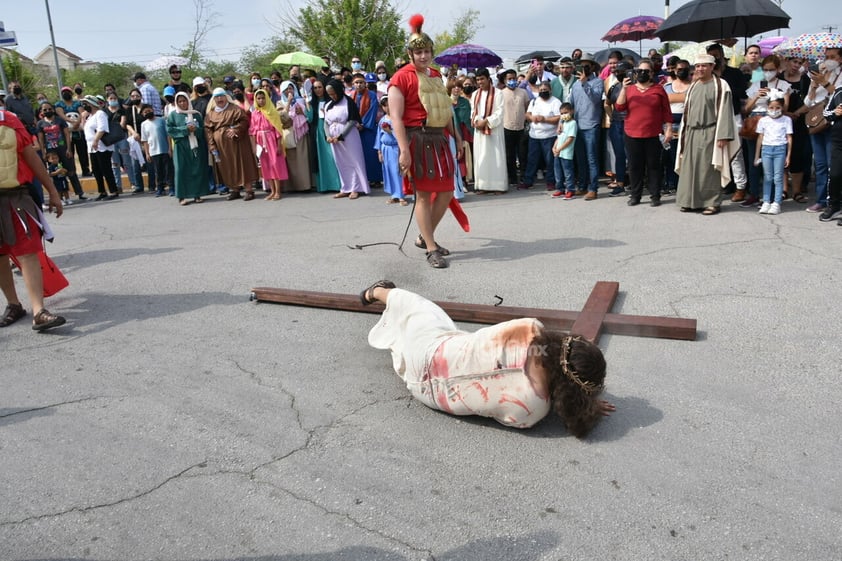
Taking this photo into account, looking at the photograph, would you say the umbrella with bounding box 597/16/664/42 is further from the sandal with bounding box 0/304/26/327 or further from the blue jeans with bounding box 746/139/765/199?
the sandal with bounding box 0/304/26/327

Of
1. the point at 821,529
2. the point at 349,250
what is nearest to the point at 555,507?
the point at 821,529

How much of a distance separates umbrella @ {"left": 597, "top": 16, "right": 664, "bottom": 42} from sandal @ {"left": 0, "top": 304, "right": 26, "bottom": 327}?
1537 cm

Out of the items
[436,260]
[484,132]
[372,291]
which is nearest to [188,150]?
[484,132]

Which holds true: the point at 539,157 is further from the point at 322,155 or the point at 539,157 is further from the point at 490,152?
the point at 322,155

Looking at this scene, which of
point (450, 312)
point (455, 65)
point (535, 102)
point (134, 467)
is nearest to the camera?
point (134, 467)

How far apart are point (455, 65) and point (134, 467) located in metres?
13.1

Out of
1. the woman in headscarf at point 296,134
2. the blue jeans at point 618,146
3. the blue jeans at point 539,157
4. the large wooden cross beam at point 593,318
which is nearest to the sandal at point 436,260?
the large wooden cross beam at point 593,318

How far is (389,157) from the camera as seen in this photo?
10.6m

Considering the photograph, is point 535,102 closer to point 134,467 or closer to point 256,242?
point 256,242

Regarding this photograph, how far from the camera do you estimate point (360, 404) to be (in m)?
3.74

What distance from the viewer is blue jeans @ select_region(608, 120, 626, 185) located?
9.62 meters

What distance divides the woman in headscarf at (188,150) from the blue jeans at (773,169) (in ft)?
28.4

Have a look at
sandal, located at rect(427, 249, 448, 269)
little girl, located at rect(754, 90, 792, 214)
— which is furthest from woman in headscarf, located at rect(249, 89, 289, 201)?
little girl, located at rect(754, 90, 792, 214)

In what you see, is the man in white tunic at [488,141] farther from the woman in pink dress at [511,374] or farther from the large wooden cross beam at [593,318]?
the woman in pink dress at [511,374]
